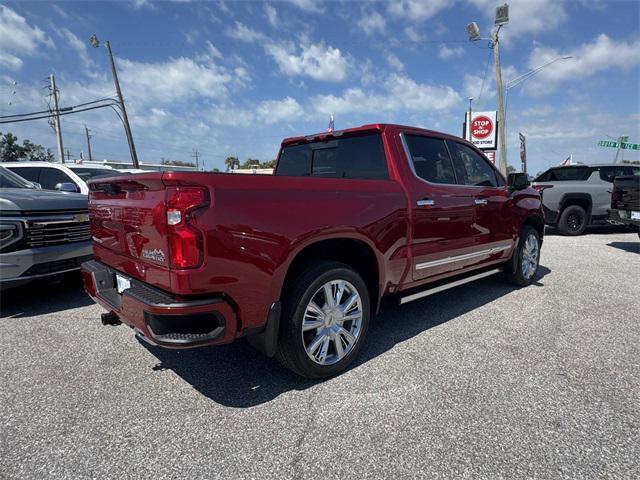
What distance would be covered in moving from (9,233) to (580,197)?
11440mm

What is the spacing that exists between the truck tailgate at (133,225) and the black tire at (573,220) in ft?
34.9

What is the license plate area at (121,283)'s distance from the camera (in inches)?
101

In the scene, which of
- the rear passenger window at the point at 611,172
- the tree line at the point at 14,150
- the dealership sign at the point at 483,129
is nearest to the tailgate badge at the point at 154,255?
the rear passenger window at the point at 611,172

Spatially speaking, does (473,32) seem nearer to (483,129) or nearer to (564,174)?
(483,129)

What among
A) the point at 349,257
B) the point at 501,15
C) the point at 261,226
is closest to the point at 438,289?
the point at 349,257

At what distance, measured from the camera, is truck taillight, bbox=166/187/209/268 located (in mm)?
2039

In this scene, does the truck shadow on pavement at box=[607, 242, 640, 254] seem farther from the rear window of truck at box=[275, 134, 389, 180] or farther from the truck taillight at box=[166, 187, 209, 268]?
the truck taillight at box=[166, 187, 209, 268]

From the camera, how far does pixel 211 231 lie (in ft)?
6.75

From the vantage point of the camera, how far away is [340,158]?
12.0 feet

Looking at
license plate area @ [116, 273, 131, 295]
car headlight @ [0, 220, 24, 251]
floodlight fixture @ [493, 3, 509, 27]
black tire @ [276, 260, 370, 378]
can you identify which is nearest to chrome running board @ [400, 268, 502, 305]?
black tire @ [276, 260, 370, 378]

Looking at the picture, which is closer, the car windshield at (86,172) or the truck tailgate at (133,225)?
the truck tailgate at (133,225)

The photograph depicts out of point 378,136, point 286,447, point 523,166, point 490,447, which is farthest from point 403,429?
point 523,166

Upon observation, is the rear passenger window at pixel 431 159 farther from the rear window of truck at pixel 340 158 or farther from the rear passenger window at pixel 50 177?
the rear passenger window at pixel 50 177

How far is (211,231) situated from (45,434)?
150 centimetres
